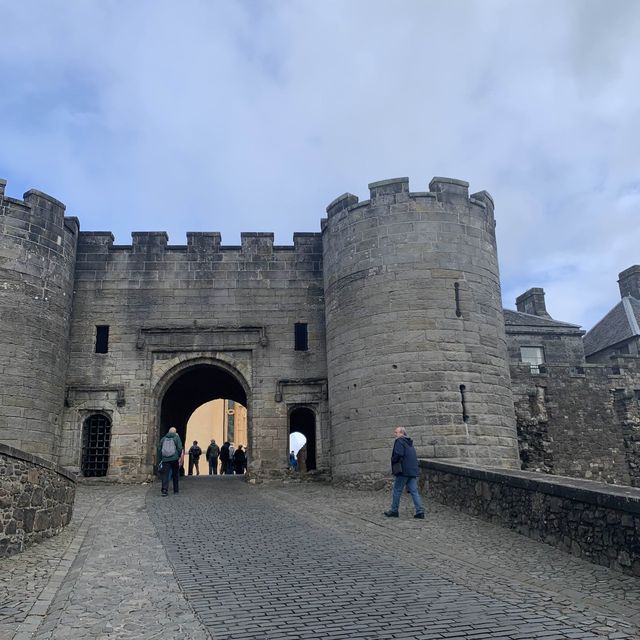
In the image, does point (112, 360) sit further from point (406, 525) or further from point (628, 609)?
point (628, 609)

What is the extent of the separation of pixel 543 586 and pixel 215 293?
14256 mm

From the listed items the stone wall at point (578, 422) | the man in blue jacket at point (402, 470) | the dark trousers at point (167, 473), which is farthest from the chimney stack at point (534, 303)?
the man in blue jacket at point (402, 470)

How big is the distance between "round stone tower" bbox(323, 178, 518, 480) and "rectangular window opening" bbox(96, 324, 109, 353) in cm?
626

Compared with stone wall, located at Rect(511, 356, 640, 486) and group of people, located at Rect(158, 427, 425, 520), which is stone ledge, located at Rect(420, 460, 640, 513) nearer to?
group of people, located at Rect(158, 427, 425, 520)

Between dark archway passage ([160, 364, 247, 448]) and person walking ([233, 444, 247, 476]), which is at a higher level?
dark archway passage ([160, 364, 247, 448])

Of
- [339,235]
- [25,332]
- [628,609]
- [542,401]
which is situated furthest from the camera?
[542,401]

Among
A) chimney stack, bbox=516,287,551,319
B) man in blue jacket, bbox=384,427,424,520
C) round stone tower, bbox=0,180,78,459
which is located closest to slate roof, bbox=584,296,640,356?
chimney stack, bbox=516,287,551,319

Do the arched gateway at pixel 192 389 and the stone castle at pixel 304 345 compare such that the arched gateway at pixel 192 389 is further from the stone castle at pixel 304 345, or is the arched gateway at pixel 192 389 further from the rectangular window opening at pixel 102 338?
the rectangular window opening at pixel 102 338

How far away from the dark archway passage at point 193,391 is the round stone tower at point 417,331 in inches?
182

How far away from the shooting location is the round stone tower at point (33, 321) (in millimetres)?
16172

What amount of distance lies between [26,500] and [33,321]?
935cm

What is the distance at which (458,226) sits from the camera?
16922 millimetres

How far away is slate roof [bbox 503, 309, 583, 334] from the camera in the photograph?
31.6m

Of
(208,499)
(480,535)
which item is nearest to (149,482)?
(208,499)
